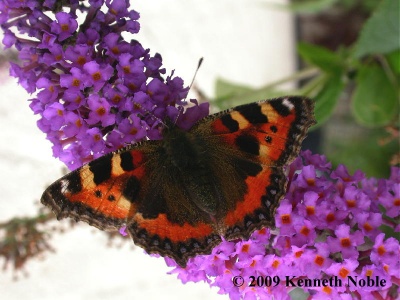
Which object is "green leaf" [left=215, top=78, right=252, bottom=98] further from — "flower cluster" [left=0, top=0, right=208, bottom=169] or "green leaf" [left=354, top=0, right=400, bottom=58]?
"flower cluster" [left=0, top=0, right=208, bottom=169]

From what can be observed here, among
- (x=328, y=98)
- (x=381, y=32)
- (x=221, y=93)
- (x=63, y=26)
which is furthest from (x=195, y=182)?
(x=221, y=93)

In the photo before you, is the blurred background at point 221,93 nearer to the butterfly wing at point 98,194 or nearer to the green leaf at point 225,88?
the green leaf at point 225,88

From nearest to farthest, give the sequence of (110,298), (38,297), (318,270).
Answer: (318,270) < (38,297) < (110,298)

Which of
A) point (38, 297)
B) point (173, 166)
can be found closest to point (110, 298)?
point (38, 297)

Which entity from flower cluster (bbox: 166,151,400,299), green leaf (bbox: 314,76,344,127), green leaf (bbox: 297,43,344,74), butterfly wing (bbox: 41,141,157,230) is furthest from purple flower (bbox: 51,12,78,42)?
green leaf (bbox: 297,43,344,74)

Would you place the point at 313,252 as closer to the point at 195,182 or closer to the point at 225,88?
the point at 195,182

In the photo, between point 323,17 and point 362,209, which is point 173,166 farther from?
point 323,17
